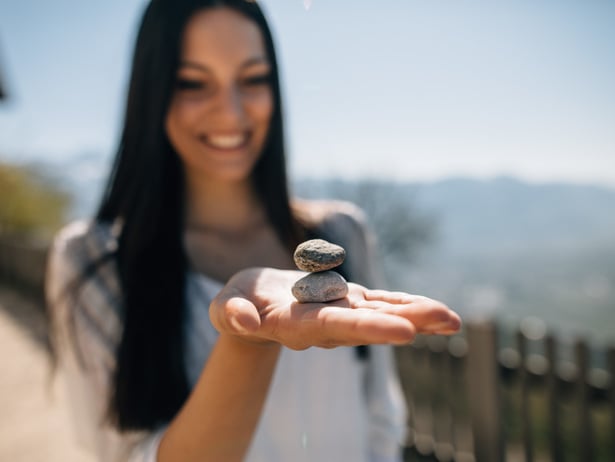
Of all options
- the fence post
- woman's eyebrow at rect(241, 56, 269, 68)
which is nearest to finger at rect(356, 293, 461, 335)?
woman's eyebrow at rect(241, 56, 269, 68)

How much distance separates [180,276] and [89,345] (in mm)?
541

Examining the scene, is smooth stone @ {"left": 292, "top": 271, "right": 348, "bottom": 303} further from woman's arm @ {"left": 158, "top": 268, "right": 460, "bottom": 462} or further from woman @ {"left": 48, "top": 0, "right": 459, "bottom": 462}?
woman @ {"left": 48, "top": 0, "right": 459, "bottom": 462}

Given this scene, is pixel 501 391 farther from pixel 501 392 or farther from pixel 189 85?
pixel 189 85

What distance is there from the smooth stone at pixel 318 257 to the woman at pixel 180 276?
3.8 inches

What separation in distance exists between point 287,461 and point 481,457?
9.85 feet

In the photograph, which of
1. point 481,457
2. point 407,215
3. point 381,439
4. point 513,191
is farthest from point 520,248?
point 381,439

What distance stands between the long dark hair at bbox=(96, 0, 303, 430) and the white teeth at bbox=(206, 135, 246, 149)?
27cm

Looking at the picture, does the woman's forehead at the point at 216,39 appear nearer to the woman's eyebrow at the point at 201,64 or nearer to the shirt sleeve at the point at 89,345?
the woman's eyebrow at the point at 201,64

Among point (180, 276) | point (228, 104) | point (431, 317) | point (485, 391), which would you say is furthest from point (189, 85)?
point (485, 391)

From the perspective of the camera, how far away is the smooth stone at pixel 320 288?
1.20 meters

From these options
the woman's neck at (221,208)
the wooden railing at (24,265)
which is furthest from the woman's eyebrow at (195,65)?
the wooden railing at (24,265)

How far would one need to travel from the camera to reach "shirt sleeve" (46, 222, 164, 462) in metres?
1.95

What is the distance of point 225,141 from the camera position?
216 cm

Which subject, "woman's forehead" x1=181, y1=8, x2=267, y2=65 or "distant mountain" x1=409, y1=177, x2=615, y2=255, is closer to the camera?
"woman's forehead" x1=181, y1=8, x2=267, y2=65
